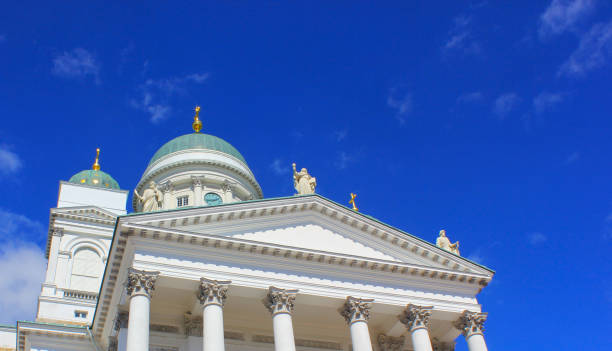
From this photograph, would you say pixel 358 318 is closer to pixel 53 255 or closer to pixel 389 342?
pixel 389 342

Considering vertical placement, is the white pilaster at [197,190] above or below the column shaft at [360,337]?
above

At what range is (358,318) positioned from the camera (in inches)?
909

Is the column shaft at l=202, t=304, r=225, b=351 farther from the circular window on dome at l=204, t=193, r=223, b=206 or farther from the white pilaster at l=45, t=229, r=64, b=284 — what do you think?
the circular window on dome at l=204, t=193, r=223, b=206

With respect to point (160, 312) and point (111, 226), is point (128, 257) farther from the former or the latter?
point (111, 226)

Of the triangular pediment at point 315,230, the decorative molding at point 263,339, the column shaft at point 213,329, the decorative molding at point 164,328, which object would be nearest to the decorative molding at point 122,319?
the decorative molding at point 164,328

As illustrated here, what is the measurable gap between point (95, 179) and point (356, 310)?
2603cm

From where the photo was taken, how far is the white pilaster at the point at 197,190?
38.6 m

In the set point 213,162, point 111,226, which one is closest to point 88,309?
point 111,226

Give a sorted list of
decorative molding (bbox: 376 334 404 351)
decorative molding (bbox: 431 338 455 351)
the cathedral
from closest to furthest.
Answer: the cathedral, decorative molding (bbox: 376 334 404 351), decorative molding (bbox: 431 338 455 351)

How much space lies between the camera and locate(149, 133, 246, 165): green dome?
42.8 metres

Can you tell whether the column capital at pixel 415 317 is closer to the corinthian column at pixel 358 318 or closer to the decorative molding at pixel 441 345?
the corinthian column at pixel 358 318

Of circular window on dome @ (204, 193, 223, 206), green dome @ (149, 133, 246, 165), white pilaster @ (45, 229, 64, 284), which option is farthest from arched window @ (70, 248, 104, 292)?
green dome @ (149, 133, 246, 165)

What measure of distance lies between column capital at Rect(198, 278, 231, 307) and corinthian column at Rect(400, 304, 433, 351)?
23.1 ft

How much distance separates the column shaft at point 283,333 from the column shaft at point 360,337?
94.4 inches
